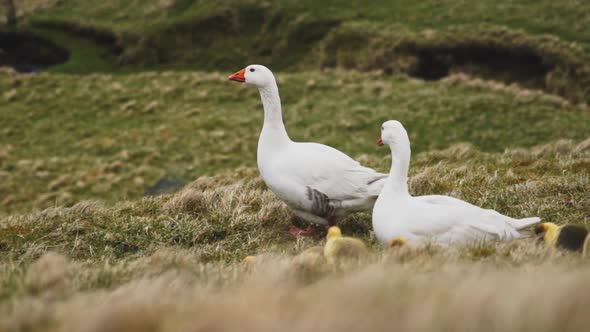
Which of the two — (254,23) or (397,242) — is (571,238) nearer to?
(397,242)

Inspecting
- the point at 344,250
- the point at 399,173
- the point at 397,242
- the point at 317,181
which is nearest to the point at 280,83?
the point at 317,181

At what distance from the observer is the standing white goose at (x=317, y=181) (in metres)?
6.80

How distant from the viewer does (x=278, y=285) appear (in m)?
3.62

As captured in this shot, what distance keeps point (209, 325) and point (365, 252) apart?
252cm

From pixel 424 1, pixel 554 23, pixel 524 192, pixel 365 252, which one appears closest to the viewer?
pixel 365 252

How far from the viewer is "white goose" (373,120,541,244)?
558 cm

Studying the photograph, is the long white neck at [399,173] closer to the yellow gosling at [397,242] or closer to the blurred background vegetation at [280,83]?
the yellow gosling at [397,242]

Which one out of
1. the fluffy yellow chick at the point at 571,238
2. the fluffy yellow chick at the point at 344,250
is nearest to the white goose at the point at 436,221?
the fluffy yellow chick at the point at 571,238

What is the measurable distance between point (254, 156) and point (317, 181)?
11.4 m

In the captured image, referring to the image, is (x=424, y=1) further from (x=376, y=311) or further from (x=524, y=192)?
(x=376, y=311)

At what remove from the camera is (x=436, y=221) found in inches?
222

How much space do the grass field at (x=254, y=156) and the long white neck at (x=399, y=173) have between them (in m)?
1.05

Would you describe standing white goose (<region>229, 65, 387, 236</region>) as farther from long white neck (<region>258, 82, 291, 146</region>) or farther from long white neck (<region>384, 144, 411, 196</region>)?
long white neck (<region>384, 144, 411, 196</region>)

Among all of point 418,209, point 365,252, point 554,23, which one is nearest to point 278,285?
point 365,252
